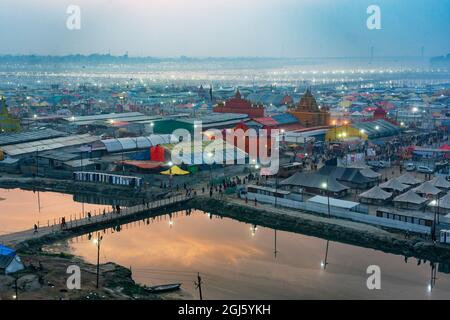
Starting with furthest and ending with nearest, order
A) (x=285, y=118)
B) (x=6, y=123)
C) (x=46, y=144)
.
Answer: (x=285, y=118) → (x=6, y=123) → (x=46, y=144)

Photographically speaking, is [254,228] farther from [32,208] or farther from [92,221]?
[32,208]

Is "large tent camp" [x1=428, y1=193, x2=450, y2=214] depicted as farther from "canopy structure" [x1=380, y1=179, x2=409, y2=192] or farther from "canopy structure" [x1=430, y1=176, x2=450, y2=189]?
"canopy structure" [x1=430, y1=176, x2=450, y2=189]

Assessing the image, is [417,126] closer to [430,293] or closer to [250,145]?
[250,145]

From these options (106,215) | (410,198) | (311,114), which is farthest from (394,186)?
(311,114)

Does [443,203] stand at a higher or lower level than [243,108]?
lower

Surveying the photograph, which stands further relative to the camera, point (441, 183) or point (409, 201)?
point (441, 183)

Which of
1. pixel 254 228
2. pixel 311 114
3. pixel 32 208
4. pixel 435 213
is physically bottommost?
pixel 254 228

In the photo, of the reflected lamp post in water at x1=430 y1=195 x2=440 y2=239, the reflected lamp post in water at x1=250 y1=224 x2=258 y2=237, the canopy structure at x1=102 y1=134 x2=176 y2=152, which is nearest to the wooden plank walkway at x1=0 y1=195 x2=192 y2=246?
the reflected lamp post in water at x1=250 y1=224 x2=258 y2=237

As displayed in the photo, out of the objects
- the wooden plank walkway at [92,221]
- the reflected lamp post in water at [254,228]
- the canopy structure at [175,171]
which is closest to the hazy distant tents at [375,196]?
the reflected lamp post in water at [254,228]
